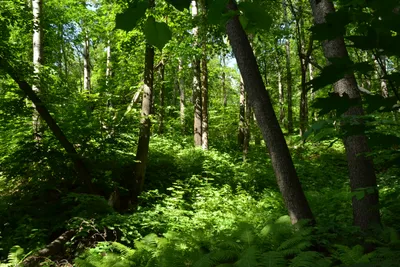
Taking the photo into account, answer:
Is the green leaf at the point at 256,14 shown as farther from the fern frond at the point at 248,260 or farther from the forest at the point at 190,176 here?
the fern frond at the point at 248,260

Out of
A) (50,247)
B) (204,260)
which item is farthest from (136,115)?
(204,260)

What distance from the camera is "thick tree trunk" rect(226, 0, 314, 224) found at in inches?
160

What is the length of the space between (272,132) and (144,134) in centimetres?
416

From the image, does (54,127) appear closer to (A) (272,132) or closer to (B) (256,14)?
(A) (272,132)

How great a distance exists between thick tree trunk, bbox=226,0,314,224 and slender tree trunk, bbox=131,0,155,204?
364cm

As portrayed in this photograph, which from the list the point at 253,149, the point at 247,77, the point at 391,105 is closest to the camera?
the point at 391,105

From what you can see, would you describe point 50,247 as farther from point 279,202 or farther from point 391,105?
point 391,105

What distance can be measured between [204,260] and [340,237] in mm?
1949

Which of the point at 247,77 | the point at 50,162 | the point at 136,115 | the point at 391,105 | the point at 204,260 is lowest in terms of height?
the point at 204,260

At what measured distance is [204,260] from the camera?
12.5 ft

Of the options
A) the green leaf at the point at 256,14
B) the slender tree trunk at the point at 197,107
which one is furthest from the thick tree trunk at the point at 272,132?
the slender tree trunk at the point at 197,107

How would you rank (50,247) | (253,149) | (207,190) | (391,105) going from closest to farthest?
1. (391,105)
2. (50,247)
3. (207,190)
4. (253,149)

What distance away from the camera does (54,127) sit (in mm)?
5957

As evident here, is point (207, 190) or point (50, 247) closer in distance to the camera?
point (50, 247)
